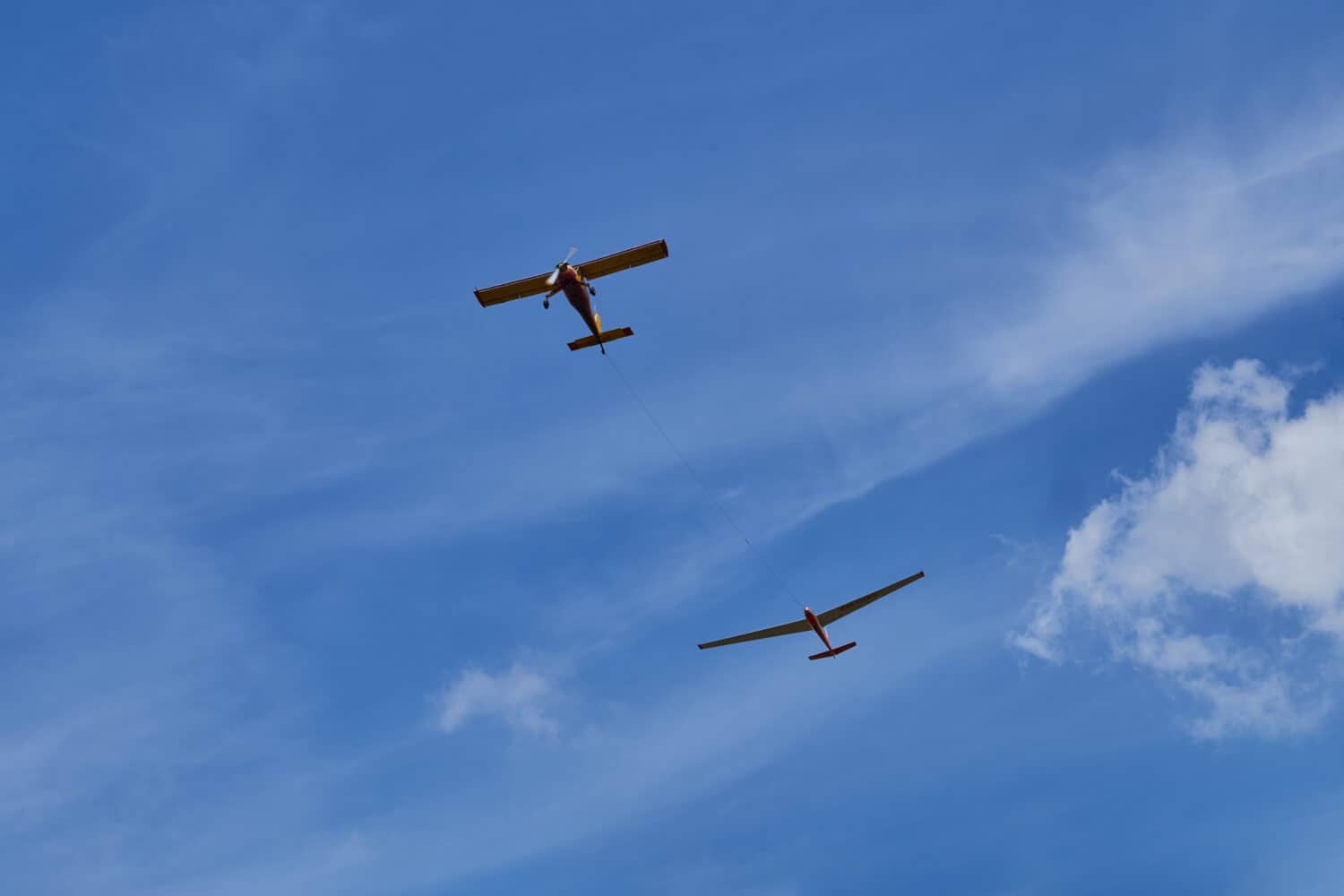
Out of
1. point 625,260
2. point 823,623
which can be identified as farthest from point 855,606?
point 625,260

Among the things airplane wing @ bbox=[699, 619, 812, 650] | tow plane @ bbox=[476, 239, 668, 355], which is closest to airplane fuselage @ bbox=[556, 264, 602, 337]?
tow plane @ bbox=[476, 239, 668, 355]

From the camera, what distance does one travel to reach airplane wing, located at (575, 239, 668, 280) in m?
101

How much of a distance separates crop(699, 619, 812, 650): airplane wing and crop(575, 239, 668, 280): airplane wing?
3554 cm

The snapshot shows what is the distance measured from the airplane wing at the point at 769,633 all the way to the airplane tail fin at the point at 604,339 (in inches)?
1174

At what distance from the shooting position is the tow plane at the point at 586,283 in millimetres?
100562

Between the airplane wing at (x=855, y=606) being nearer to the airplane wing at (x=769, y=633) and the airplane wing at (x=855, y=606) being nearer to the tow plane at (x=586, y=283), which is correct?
the airplane wing at (x=769, y=633)

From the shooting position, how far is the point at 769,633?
368 ft

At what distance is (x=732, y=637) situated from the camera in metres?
111

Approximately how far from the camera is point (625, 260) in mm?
101250

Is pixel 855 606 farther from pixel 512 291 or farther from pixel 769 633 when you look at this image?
pixel 512 291

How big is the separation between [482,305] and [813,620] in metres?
41.5

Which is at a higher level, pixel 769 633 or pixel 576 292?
pixel 576 292

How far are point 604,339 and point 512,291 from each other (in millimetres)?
9448

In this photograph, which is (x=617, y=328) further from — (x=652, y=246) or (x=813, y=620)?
(x=813, y=620)
